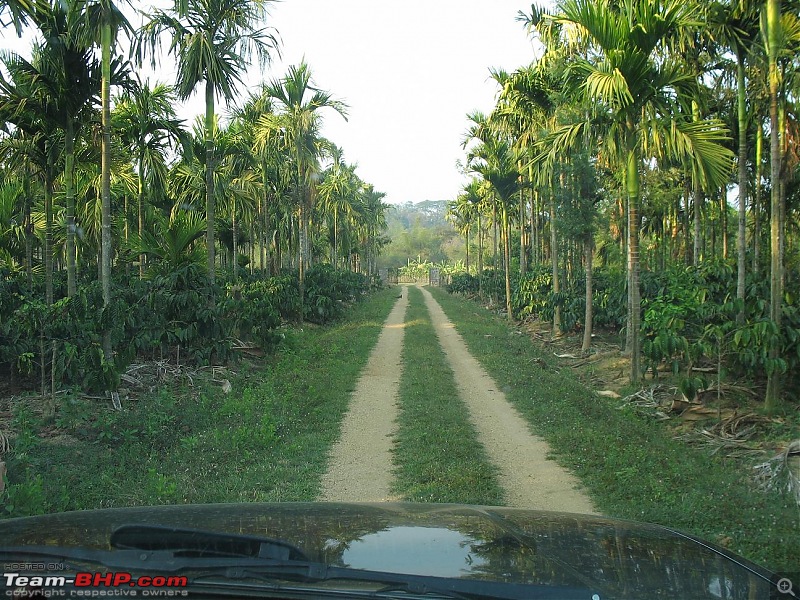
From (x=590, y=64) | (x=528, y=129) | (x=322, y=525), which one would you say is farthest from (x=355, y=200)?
(x=322, y=525)

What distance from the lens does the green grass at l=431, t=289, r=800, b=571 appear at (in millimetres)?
5527

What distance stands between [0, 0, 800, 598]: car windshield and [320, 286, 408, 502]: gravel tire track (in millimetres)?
67

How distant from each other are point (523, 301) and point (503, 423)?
631 inches

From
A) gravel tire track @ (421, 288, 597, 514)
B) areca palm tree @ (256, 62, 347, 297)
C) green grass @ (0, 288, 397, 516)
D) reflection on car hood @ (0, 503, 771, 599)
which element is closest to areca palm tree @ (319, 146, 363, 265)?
areca palm tree @ (256, 62, 347, 297)

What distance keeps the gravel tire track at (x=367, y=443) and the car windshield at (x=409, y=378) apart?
0.22 feet

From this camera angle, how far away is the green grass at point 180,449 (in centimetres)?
661

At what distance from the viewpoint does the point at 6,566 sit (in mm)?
2104

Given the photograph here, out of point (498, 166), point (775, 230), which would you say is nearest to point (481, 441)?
point (775, 230)

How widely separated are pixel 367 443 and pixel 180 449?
2417mm

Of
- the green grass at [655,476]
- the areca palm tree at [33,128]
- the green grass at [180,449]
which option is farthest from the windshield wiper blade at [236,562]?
the areca palm tree at [33,128]

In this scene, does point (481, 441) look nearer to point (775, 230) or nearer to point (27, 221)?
point (775, 230)

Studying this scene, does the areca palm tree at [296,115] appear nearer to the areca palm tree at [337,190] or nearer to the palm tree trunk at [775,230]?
the areca palm tree at [337,190]

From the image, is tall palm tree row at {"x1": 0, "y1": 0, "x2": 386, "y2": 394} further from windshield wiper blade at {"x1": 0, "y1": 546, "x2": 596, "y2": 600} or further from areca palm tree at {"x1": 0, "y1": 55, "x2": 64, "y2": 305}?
windshield wiper blade at {"x1": 0, "y1": 546, "x2": 596, "y2": 600}

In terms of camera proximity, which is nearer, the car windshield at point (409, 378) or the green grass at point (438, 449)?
the car windshield at point (409, 378)
